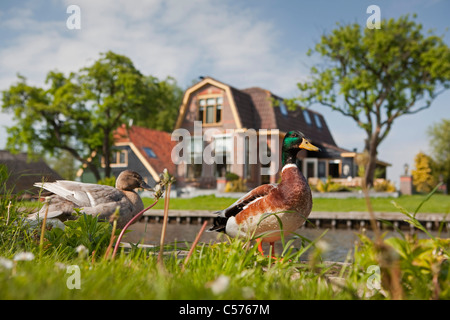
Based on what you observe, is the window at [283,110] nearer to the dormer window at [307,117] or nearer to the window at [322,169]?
the dormer window at [307,117]

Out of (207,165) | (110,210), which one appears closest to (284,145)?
(110,210)

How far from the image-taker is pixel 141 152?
83.7 feet

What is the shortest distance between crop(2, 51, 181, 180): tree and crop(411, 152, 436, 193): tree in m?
25.2

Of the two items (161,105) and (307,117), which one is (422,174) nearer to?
(307,117)

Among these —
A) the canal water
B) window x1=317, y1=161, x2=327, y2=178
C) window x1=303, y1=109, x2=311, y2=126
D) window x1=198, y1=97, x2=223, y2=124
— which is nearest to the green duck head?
the canal water

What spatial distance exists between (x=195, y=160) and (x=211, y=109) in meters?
3.37

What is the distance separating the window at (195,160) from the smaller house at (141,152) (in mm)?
1195

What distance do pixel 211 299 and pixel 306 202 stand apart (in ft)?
5.23

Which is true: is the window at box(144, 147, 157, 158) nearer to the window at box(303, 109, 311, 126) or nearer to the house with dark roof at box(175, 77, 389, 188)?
the house with dark roof at box(175, 77, 389, 188)

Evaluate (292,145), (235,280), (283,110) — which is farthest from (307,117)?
(235,280)

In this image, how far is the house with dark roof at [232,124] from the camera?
23.9 metres

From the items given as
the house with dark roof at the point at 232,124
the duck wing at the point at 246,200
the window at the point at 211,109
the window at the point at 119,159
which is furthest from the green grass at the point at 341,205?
the duck wing at the point at 246,200

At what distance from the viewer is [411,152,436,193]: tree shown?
3616 centimetres
